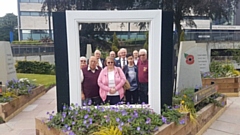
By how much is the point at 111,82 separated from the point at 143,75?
46 centimetres

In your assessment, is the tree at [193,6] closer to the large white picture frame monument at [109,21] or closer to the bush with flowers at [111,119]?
the large white picture frame monument at [109,21]

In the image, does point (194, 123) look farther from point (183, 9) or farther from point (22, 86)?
point (183, 9)

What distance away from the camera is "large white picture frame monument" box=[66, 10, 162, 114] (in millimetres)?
2857

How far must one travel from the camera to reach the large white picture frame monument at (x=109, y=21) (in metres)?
2.86

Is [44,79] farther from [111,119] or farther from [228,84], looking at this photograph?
[111,119]

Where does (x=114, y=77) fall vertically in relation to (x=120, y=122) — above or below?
above

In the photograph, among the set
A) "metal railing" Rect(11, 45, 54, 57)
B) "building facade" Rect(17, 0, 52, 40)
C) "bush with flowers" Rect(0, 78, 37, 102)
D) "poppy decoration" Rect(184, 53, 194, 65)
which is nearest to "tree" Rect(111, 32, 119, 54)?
"poppy decoration" Rect(184, 53, 194, 65)

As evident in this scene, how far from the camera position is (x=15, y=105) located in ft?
16.0

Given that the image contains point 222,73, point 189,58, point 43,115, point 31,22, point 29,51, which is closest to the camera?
point 43,115

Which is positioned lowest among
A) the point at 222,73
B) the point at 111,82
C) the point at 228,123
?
the point at 228,123

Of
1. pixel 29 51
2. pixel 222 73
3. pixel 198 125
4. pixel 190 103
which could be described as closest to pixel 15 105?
pixel 190 103

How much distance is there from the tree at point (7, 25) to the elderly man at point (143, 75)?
43329 mm

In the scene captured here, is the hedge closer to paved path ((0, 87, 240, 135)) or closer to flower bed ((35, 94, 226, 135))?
paved path ((0, 87, 240, 135))

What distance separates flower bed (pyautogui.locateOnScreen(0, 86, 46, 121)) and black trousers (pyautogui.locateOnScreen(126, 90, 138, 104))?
268 cm
